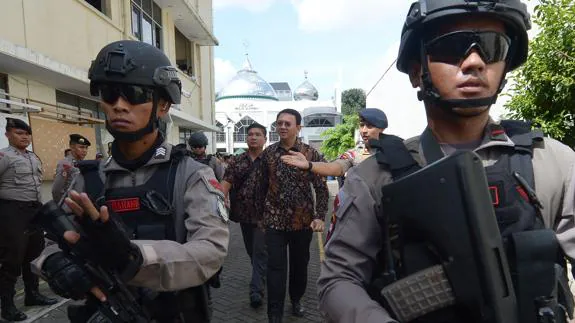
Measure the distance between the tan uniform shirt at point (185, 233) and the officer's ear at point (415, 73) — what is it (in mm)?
944

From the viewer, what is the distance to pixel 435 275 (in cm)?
104

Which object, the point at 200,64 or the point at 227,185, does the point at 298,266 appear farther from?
the point at 200,64

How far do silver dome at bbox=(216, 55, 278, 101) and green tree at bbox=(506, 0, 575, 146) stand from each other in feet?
207

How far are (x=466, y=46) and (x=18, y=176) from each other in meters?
4.84

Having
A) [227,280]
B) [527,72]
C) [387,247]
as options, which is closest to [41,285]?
[227,280]

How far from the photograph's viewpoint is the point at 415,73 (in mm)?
1495

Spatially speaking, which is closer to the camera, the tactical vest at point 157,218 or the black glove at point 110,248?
the black glove at point 110,248

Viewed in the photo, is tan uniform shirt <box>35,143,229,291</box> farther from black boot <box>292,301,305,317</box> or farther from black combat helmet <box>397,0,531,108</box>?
black boot <box>292,301,305,317</box>

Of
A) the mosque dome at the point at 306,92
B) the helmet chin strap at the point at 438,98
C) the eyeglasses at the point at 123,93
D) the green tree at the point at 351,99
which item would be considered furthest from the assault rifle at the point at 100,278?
the mosque dome at the point at 306,92

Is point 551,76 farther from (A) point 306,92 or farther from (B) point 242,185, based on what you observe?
(A) point 306,92

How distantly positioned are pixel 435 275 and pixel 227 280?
4627mm

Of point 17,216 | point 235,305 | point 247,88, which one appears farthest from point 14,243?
point 247,88

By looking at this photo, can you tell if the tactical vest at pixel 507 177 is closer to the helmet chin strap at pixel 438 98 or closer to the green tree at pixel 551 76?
the helmet chin strap at pixel 438 98

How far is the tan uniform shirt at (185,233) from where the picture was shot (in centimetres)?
151
